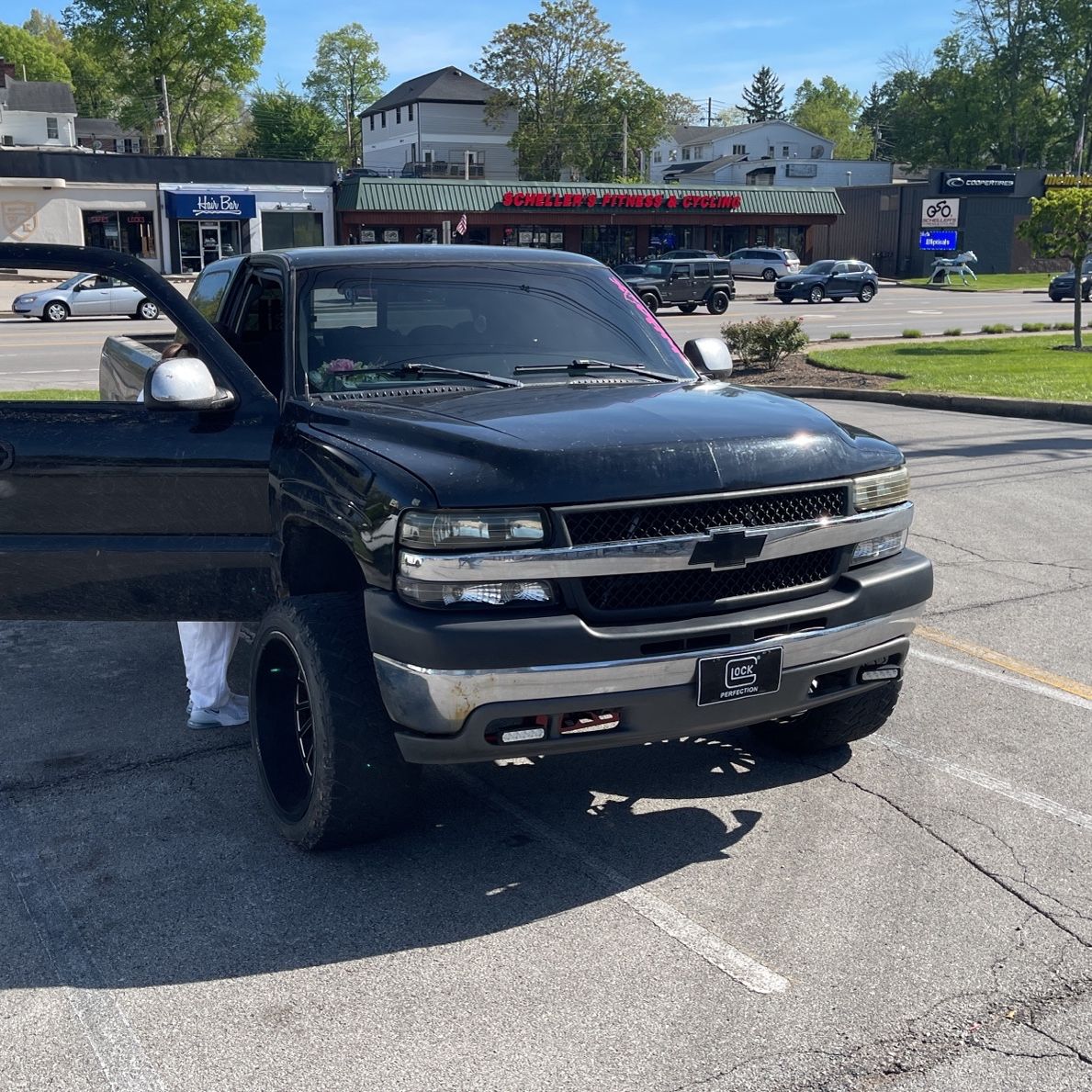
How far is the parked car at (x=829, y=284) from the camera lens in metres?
46.1

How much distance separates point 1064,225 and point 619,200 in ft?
136

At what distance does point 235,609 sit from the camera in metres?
4.68

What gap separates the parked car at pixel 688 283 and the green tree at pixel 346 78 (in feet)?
277

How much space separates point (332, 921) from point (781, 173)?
91751mm

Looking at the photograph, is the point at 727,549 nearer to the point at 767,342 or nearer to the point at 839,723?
the point at 839,723

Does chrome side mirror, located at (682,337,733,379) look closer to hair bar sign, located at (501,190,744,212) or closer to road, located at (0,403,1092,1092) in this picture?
road, located at (0,403,1092,1092)

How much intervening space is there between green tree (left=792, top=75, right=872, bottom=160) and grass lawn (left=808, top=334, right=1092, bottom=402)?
113 metres

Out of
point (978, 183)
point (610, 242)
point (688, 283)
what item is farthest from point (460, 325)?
point (978, 183)

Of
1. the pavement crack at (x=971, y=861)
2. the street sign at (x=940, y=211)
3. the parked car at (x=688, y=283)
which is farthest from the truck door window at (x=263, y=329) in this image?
the street sign at (x=940, y=211)

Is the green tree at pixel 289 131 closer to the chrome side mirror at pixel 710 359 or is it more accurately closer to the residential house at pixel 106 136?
the residential house at pixel 106 136

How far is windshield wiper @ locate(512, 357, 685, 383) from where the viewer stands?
192 inches

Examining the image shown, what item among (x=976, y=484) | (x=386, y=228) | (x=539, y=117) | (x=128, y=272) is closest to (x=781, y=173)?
(x=539, y=117)

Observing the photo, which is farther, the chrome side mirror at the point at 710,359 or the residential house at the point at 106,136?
the residential house at the point at 106,136

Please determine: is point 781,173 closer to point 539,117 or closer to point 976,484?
point 539,117
